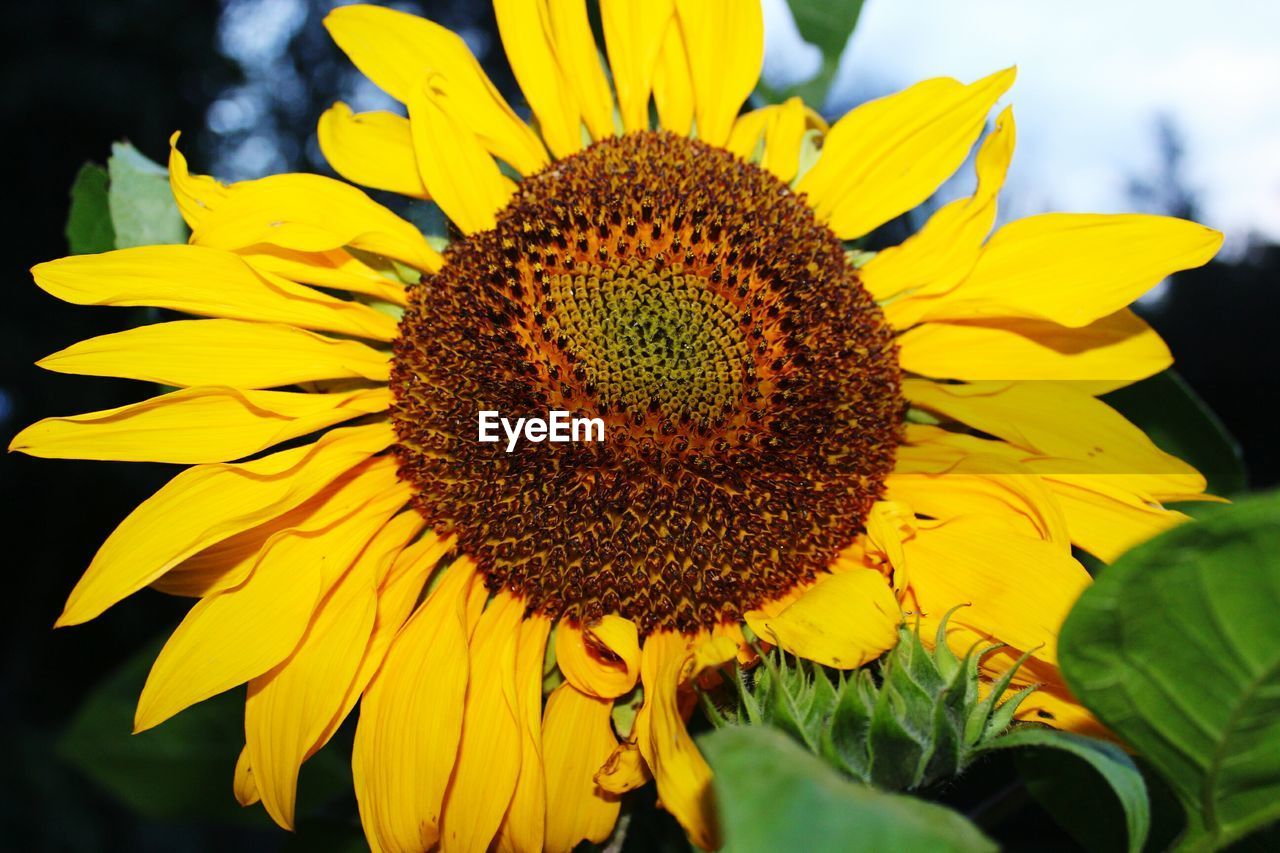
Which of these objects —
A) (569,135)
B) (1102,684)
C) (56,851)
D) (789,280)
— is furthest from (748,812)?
(56,851)

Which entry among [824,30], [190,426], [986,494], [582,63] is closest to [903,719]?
[986,494]

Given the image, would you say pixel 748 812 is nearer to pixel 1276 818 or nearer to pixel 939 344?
pixel 1276 818

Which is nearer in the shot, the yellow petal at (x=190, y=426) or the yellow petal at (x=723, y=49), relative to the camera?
the yellow petal at (x=190, y=426)

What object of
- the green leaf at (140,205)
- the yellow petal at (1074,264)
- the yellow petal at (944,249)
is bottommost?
the yellow petal at (1074,264)

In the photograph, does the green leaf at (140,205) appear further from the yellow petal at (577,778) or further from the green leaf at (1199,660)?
the green leaf at (1199,660)

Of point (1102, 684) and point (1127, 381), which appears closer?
point (1102, 684)

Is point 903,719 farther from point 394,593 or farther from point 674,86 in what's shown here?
point 674,86

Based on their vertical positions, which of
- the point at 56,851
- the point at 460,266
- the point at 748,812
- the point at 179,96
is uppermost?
the point at 179,96

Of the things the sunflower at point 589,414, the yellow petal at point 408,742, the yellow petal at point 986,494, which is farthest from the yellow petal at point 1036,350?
the yellow petal at point 408,742
